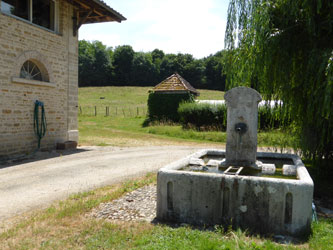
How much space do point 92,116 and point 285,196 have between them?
85.2 feet

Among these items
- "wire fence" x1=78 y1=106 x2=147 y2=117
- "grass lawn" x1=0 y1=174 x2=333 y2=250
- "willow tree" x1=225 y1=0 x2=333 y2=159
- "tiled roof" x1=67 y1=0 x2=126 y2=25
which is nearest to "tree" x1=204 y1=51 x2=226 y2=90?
"wire fence" x1=78 y1=106 x2=147 y2=117

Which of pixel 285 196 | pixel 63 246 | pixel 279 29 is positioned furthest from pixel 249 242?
pixel 279 29

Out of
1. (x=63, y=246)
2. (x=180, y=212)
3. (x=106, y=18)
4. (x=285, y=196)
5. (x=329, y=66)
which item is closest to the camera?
(x=63, y=246)

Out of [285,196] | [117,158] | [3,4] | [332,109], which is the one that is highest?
[3,4]

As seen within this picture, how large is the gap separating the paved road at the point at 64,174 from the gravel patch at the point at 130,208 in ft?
3.66

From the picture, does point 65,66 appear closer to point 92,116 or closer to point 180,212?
point 180,212

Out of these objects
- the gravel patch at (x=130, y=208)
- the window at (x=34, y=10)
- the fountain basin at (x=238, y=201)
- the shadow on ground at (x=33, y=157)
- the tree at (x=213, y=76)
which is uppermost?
the tree at (x=213, y=76)

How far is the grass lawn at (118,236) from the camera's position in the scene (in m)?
3.31

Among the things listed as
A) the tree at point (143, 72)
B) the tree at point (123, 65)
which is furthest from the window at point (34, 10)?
the tree at point (143, 72)

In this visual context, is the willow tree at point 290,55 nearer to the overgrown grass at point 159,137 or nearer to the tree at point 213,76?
the overgrown grass at point 159,137

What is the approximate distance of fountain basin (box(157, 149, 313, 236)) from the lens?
3703 mm

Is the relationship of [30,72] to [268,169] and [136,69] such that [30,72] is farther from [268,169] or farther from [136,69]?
[136,69]

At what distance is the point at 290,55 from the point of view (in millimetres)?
5574

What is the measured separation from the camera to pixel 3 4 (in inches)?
362
